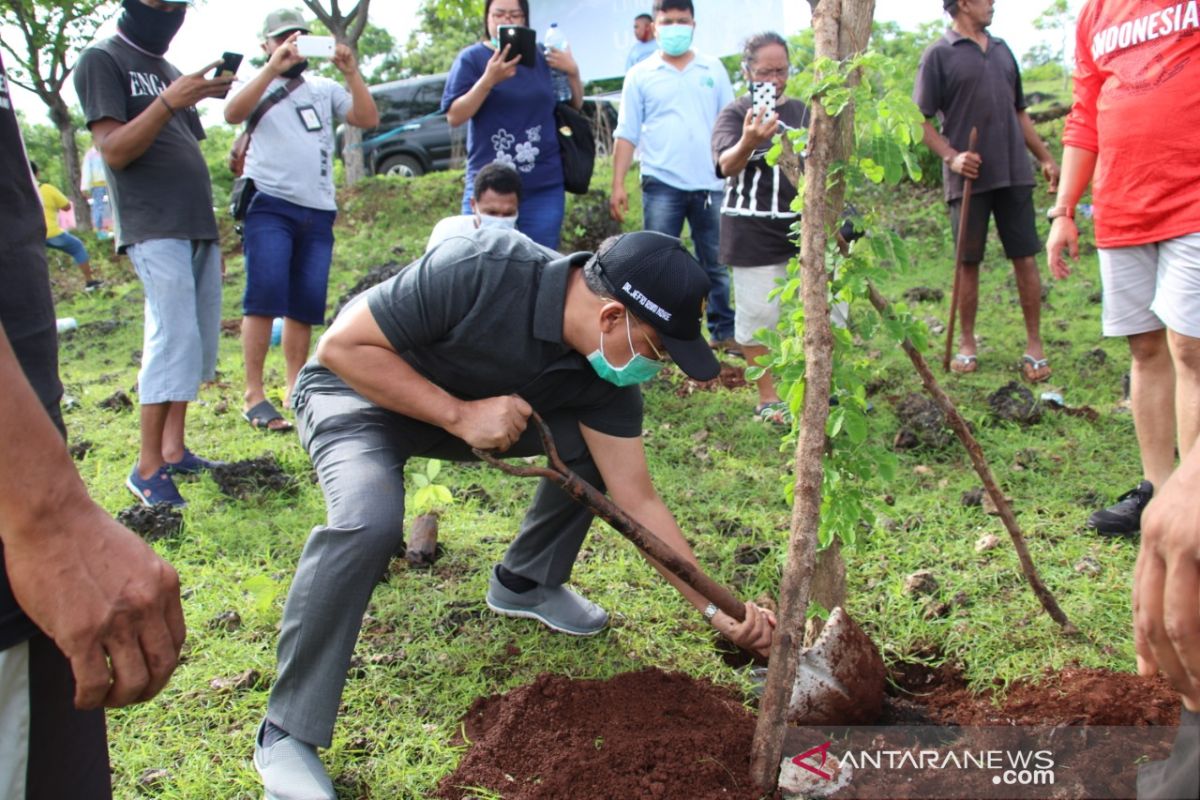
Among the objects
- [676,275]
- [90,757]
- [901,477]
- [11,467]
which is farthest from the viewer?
[901,477]

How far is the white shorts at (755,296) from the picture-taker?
4781 millimetres

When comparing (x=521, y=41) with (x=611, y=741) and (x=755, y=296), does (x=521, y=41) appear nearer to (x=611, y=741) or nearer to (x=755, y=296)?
(x=755, y=296)

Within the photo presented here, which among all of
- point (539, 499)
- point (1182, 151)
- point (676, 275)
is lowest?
point (539, 499)

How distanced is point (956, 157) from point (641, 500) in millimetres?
3526

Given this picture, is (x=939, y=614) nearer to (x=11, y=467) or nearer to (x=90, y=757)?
(x=90, y=757)

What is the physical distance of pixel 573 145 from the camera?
531 cm

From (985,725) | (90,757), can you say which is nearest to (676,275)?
(985,725)

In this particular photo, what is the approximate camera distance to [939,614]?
3.13 m

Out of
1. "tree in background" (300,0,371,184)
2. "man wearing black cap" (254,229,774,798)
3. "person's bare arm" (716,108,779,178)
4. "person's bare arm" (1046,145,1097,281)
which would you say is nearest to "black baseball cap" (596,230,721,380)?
"man wearing black cap" (254,229,774,798)

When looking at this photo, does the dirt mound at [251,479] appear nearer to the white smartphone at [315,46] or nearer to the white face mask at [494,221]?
the white face mask at [494,221]

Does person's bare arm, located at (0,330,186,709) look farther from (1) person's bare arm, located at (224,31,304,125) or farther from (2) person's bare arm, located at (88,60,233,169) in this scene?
(1) person's bare arm, located at (224,31,304,125)

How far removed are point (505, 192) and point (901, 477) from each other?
7.76 ft

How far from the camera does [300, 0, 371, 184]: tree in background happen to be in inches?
465

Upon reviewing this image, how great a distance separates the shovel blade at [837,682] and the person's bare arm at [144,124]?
3.23 meters
